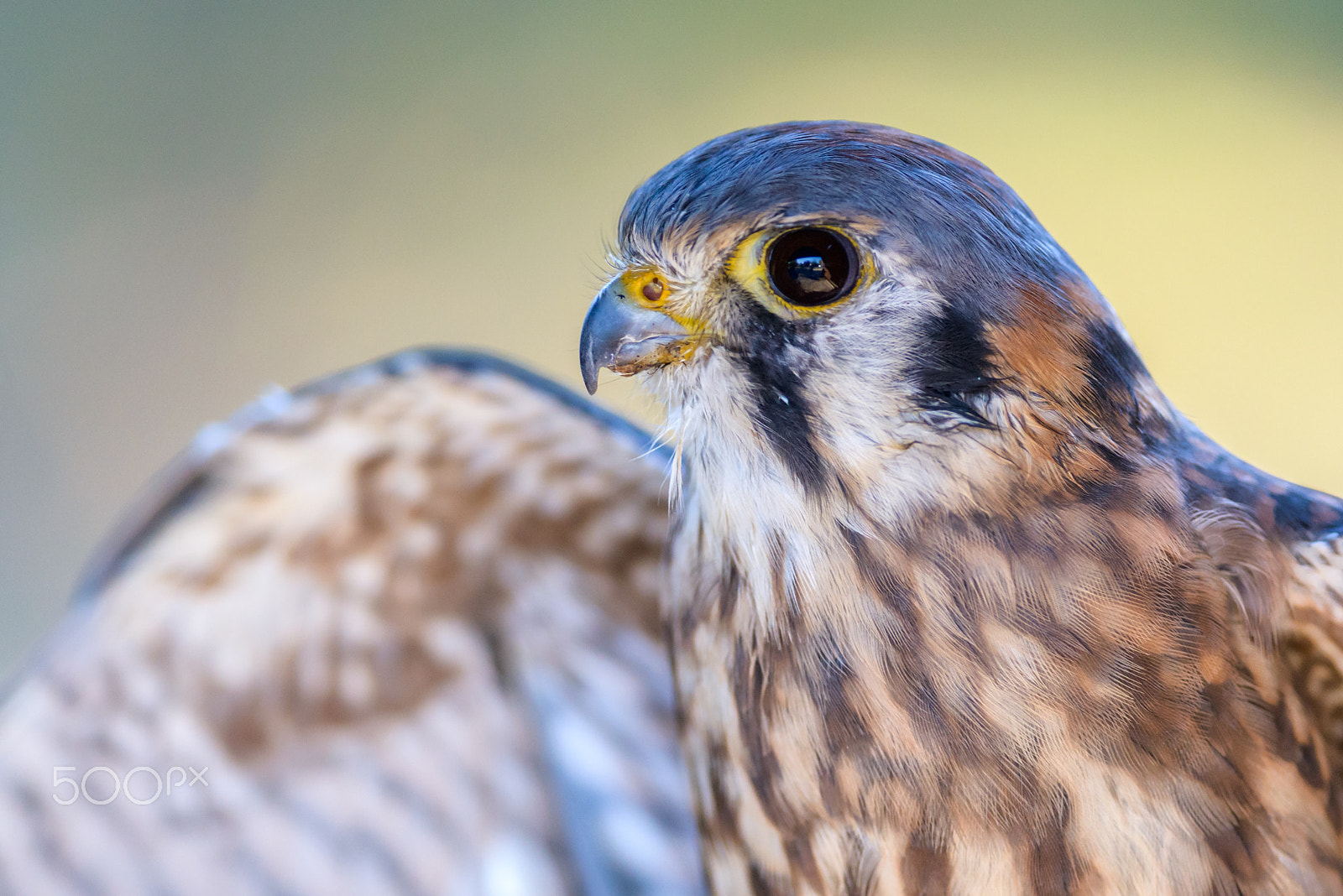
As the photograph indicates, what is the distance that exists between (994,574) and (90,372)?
1.89 m

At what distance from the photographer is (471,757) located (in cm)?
104

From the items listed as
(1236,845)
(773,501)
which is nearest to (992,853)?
(1236,845)

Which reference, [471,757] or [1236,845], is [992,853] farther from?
[471,757]

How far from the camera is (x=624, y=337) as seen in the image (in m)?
0.64

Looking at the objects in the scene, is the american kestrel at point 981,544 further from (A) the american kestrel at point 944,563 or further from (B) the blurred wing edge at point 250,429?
(B) the blurred wing edge at point 250,429

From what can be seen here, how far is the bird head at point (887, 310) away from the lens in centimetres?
56

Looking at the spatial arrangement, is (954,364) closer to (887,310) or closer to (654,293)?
(887,310)

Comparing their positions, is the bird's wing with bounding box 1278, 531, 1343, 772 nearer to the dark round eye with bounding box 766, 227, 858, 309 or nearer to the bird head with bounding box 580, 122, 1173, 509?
the bird head with bounding box 580, 122, 1173, 509

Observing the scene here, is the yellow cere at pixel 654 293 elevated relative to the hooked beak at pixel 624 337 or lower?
elevated

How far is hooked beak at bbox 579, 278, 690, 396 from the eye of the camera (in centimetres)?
63

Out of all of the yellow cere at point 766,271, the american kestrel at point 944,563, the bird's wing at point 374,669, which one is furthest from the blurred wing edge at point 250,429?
the yellow cere at point 766,271

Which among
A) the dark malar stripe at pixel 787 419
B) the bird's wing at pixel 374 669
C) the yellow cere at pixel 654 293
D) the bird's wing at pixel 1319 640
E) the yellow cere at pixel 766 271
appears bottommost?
the bird's wing at pixel 374 669

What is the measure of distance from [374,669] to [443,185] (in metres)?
1.19

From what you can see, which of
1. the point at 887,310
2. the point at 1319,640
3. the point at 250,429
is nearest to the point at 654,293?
the point at 887,310
